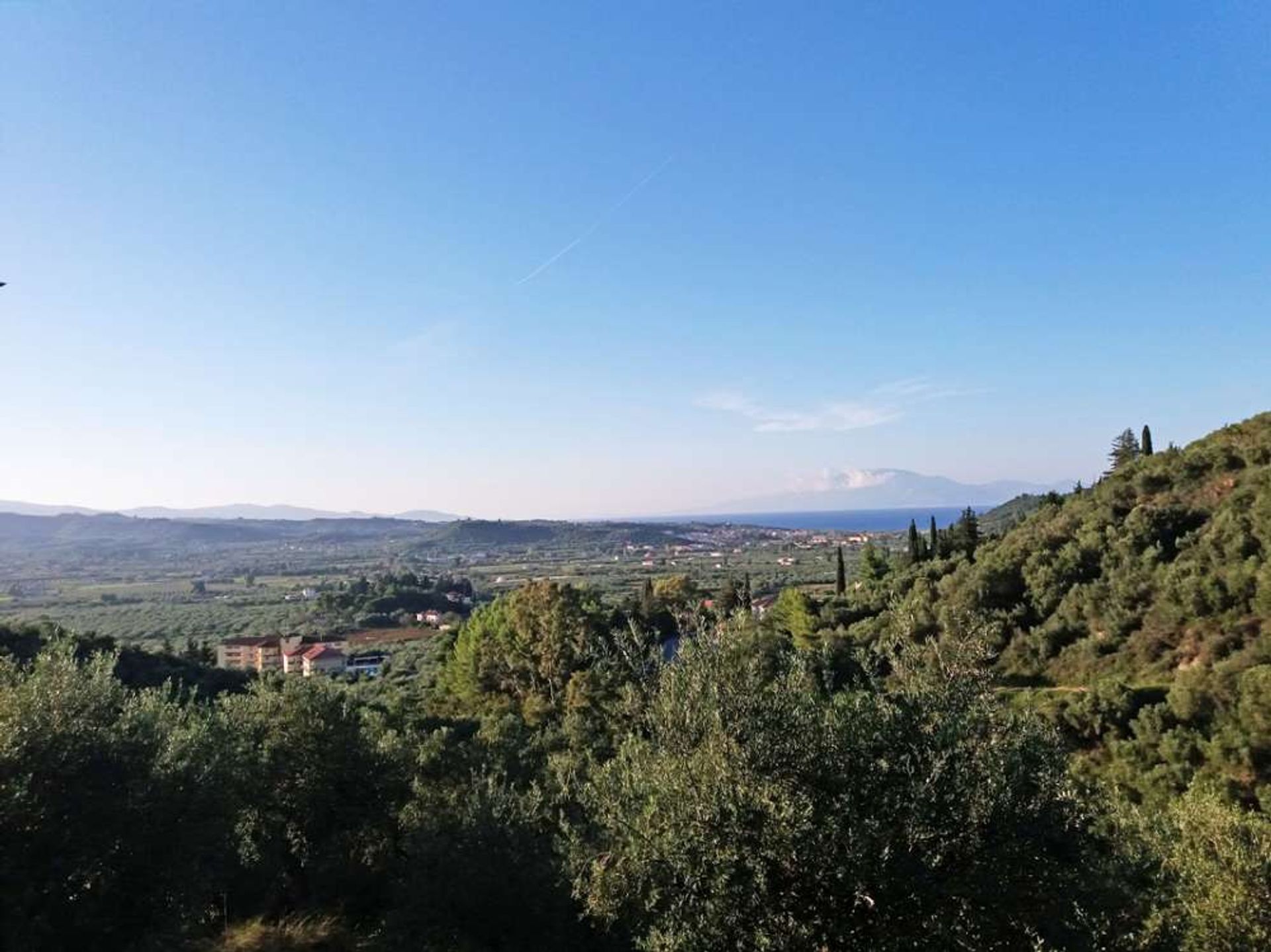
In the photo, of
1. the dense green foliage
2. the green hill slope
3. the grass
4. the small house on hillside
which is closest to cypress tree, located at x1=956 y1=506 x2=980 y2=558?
the green hill slope

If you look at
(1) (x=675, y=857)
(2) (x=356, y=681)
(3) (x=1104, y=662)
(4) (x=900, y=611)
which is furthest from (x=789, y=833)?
(2) (x=356, y=681)

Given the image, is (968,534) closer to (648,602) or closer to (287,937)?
(648,602)

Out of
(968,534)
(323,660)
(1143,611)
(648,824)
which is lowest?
(323,660)

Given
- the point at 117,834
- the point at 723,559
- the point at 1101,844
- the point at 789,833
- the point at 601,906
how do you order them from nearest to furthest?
the point at 789,833
the point at 601,906
the point at 117,834
the point at 1101,844
the point at 723,559

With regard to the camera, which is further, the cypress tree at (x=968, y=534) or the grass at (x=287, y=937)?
the cypress tree at (x=968, y=534)

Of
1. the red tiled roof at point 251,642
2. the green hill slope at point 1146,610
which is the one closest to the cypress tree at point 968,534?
the green hill slope at point 1146,610

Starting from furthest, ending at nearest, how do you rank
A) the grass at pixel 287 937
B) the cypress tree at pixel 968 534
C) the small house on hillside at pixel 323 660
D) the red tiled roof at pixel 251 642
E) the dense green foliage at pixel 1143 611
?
the red tiled roof at pixel 251 642, the small house on hillside at pixel 323 660, the cypress tree at pixel 968 534, the dense green foliage at pixel 1143 611, the grass at pixel 287 937

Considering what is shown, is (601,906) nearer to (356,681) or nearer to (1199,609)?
(1199,609)

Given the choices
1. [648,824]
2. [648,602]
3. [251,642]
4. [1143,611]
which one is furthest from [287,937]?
[251,642]

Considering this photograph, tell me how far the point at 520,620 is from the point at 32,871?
34869 millimetres

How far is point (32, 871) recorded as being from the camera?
10086 millimetres

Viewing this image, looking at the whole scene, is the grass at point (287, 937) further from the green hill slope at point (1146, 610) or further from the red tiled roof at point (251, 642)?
the red tiled roof at point (251, 642)

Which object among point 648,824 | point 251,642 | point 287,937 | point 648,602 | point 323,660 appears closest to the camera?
point 648,824

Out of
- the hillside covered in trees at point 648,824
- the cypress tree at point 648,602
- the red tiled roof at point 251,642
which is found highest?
the hillside covered in trees at point 648,824
